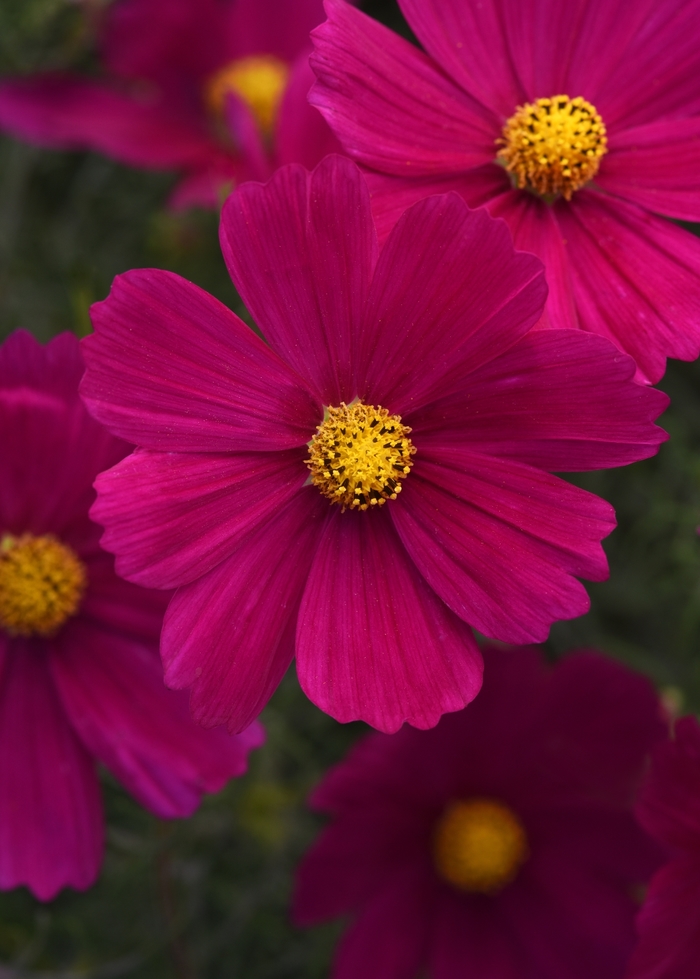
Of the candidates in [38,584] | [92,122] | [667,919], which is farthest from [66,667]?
[92,122]

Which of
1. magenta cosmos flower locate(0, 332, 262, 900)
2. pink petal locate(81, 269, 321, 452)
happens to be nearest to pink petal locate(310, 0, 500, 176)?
pink petal locate(81, 269, 321, 452)

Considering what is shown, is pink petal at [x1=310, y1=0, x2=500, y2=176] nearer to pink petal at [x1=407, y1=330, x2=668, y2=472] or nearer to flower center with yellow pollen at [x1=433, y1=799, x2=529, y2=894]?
pink petal at [x1=407, y1=330, x2=668, y2=472]

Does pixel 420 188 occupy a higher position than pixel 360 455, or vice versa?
pixel 420 188

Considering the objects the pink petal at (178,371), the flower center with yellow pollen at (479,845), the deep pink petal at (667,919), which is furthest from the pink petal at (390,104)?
the flower center with yellow pollen at (479,845)

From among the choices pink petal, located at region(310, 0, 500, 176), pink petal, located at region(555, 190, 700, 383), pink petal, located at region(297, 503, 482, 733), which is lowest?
pink petal, located at region(297, 503, 482, 733)

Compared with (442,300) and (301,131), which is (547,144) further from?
(301,131)
